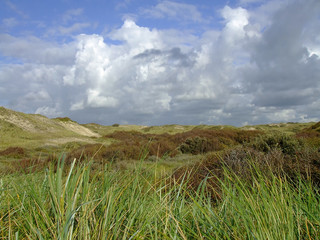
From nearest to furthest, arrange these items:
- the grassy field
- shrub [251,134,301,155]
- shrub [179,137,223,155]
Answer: the grassy field, shrub [251,134,301,155], shrub [179,137,223,155]

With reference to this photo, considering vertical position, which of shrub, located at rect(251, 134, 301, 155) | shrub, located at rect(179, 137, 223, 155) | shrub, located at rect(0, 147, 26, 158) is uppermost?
shrub, located at rect(251, 134, 301, 155)

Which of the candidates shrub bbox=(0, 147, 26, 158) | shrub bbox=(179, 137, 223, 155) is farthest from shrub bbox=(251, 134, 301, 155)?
shrub bbox=(0, 147, 26, 158)

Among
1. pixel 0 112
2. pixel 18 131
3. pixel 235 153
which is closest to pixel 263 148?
pixel 235 153

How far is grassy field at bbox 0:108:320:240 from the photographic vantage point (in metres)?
1.88

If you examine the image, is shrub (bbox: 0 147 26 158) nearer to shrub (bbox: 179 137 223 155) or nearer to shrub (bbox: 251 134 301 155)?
shrub (bbox: 179 137 223 155)

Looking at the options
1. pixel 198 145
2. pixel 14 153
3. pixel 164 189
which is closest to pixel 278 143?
pixel 198 145

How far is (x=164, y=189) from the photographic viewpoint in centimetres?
443

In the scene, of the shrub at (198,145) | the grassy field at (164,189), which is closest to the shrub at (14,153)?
the grassy field at (164,189)

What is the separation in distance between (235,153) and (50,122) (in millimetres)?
46543

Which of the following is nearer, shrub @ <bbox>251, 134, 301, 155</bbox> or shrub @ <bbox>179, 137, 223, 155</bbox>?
shrub @ <bbox>251, 134, 301, 155</bbox>

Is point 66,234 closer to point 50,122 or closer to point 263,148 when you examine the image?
point 263,148

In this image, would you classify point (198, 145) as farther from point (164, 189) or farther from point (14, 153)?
point (164, 189)

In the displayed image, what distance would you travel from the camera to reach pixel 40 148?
2603 cm

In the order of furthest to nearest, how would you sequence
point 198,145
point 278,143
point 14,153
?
1. point 14,153
2. point 198,145
3. point 278,143
